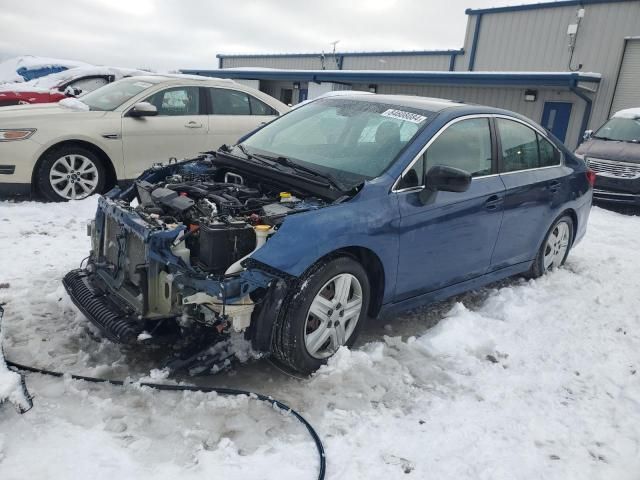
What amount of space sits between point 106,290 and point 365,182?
5.97ft

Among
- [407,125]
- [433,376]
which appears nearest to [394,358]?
[433,376]

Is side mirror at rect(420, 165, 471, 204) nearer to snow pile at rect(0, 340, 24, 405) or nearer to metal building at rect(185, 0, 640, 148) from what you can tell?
snow pile at rect(0, 340, 24, 405)

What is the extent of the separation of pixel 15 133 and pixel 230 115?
109 inches

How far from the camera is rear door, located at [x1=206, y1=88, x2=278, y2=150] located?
7582mm

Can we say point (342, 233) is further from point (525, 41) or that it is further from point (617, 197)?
point (525, 41)

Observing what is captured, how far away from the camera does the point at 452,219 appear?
3.93m

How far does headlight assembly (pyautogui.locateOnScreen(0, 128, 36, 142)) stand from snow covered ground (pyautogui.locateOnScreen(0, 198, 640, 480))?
212 centimetres

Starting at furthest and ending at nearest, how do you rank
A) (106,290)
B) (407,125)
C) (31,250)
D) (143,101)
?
(143,101), (31,250), (407,125), (106,290)

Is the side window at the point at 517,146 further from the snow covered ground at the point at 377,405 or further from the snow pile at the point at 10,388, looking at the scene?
the snow pile at the point at 10,388

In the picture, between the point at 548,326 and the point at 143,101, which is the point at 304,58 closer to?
the point at 143,101

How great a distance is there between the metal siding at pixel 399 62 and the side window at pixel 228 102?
14777mm

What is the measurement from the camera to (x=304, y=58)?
96.0 ft

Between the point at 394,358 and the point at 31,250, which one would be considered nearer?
the point at 394,358

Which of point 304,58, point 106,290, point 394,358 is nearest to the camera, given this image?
point 106,290
